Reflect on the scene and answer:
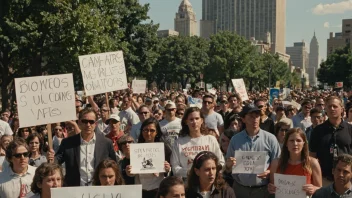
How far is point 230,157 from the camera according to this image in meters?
6.16

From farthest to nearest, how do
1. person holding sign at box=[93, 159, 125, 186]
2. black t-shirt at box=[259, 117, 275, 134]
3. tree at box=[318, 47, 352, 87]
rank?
tree at box=[318, 47, 352, 87]
black t-shirt at box=[259, 117, 275, 134]
person holding sign at box=[93, 159, 125, 186]

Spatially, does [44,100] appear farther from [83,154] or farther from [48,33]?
[48,33]

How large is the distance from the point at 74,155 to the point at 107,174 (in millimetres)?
1236

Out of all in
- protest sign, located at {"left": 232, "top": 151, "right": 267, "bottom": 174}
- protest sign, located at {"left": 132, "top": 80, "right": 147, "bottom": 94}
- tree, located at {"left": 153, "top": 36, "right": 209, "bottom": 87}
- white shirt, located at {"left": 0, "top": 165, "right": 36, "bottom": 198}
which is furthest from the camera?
tree, located at {"left": 153, "top": 36, "right": 209, "bottom": 87}

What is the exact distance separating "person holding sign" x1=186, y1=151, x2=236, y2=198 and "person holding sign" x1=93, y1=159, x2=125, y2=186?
0.78 meters

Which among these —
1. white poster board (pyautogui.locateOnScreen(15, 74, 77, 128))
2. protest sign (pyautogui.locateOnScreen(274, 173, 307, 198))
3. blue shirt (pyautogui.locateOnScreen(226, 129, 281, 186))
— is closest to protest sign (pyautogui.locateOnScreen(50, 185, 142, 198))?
protest sign (pyautogui.locateOnScreen(274, 173, 307, 198))

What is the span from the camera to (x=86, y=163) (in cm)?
636

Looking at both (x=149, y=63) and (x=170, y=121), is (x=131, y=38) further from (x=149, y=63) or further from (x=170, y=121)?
(x=170, y=121)

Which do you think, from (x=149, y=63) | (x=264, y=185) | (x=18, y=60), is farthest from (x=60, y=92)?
Answer: (x=149, y=63)

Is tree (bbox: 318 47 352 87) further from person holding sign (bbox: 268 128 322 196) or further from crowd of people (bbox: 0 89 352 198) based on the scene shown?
person holding sign (bbox: 268 128 322 196)

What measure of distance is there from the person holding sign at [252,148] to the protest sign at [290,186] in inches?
28.3

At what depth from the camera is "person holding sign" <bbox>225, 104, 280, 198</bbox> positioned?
245 inches

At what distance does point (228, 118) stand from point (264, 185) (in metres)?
2.99

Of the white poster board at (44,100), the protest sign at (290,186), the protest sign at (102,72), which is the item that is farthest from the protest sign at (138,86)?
the protest sign at (290,186)
